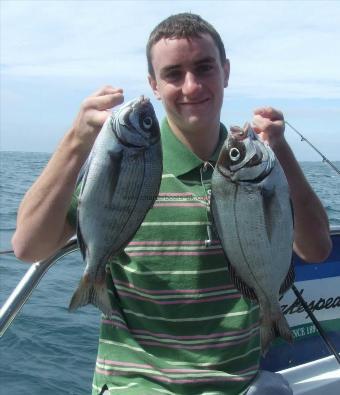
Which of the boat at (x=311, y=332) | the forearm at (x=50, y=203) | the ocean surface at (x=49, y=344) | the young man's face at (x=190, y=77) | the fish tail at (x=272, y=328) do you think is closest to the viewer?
Answer: the forearm at (x=50, y=203)

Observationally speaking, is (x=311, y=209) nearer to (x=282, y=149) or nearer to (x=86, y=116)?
(x=282, y=149)

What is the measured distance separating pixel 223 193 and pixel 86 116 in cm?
57

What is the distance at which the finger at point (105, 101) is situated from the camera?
2059mm

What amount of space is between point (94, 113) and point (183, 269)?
2.55 feet

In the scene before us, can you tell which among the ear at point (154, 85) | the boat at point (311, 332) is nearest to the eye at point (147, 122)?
the ear at point (154, 85)

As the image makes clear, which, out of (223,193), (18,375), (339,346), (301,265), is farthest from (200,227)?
(18,375)

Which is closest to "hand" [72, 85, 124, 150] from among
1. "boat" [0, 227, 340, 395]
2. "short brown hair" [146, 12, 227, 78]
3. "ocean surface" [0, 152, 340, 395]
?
"short brown hair" [146, 12, 227, 78]

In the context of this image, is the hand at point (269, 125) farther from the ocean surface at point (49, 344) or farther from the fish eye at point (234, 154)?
the ocean surface at point (49, 344)

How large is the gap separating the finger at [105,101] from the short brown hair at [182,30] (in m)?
0.50

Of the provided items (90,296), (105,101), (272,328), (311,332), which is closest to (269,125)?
(105,101)

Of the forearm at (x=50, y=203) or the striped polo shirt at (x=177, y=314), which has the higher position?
the forearm at (x=50, y=203)

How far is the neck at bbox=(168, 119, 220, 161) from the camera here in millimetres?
2637

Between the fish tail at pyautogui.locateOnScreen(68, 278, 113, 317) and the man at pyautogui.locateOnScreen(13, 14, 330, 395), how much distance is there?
28cm

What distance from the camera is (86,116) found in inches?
82.7
